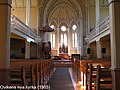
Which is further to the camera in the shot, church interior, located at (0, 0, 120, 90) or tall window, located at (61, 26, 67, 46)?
tall window, located at (61, 26, 67, 46)

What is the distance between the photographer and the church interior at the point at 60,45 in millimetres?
5139

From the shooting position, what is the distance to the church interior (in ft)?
16.9

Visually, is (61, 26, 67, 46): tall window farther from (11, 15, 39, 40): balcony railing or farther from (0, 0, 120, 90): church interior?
(11, 15, 39, 40): balcony railing

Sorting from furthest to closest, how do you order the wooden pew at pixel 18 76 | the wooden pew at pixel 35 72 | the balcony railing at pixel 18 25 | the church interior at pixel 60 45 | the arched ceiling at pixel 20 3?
the arched ceiling at pixel 20 3 → the balcony railing at pixel 18 25 → the church interior at pixel 60 45 → the wooden pew at pixel 35 72 → the wooden pew at pixel 18 76

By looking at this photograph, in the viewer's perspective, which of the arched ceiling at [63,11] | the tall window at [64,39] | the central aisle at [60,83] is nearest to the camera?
the central aisle at [60,83]

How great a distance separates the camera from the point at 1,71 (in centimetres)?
537

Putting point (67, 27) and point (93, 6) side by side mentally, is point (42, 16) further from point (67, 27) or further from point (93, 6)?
point (67, 27)

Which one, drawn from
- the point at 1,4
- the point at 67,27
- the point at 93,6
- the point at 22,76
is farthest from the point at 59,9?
the point at 22,76

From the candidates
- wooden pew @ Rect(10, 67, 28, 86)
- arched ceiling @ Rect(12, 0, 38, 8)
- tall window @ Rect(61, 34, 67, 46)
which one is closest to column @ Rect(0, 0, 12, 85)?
wooden pew @ Rect(10, 67, 28, 86)

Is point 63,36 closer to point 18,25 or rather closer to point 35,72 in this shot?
point 18,25

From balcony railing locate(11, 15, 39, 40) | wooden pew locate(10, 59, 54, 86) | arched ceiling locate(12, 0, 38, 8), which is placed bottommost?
wooden pew locate(10, 59, 54, 86)

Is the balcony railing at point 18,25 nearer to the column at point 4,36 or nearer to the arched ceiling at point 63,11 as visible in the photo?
the column at point 4,36

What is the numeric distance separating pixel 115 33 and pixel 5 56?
312cm

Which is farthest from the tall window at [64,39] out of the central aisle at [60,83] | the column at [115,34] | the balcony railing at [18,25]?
the column at [115,34]
